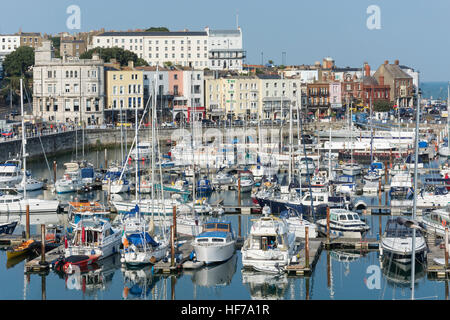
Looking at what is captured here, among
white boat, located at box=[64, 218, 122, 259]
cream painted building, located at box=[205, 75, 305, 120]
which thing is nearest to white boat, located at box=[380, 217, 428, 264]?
white boat, located at box=[64, 218, 122, 259]

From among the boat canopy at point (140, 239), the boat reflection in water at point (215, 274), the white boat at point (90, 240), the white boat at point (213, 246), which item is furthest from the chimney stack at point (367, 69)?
the boat canopy at point (140, 239)

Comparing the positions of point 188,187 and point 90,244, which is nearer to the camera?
point 90,244

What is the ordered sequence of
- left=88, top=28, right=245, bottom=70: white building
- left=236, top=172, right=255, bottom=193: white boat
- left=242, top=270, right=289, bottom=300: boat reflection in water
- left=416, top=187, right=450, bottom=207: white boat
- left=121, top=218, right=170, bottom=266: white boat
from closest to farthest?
left=242, top=270, right=289, bottom=300: boat reflection in water → left=121, top=218, right=170, bottom=266: white boat → left=416, top=187, right=450, bottom=207: white boat → left=236, top=172, right=255, bottom=193: white boat → left=88, top=28, right=245, bottom=70: white building

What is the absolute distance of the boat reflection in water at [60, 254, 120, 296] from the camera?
106ft

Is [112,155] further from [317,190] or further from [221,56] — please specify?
[221,56]

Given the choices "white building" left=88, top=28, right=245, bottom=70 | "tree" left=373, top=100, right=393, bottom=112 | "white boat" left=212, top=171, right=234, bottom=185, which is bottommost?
"white boat" left=212, top=171, right=234, bottom=185

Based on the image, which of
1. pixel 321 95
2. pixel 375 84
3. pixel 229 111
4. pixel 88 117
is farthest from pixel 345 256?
pixel 375 84

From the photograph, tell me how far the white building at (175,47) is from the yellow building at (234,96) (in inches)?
936

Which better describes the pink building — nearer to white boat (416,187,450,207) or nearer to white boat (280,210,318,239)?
white boat (416,187,450,207)

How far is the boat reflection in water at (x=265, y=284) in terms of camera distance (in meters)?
31.3

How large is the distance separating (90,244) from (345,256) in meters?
10.4

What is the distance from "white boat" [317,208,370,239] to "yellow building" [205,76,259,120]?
62.7 m

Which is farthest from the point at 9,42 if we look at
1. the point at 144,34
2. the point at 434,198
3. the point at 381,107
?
the point at 434,198

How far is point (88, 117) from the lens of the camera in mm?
91250
